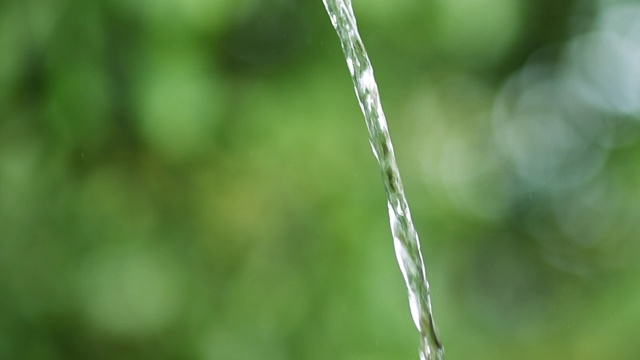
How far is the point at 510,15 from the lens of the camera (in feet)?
6.34

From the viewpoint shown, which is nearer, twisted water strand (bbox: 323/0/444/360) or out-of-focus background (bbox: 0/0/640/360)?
twisted water strand (bbox: 323/0/444/360)

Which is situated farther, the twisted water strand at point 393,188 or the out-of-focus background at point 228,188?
the out-of-focus background at point 228,188

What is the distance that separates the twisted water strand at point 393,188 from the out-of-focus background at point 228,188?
0.46 meters

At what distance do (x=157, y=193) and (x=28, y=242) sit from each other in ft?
0.79

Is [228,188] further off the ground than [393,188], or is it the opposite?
[393,188]

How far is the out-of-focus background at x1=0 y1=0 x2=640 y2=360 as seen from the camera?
1896 mm

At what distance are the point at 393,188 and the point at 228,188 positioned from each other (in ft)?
2.08

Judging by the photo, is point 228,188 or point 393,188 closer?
point 393,188

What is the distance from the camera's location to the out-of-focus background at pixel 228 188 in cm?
190

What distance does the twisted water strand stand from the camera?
1.36m

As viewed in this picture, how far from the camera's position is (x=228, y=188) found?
196cm

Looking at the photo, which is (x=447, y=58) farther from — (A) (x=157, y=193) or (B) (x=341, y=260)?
(A) (x=157, y=193)

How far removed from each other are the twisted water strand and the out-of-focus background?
1.51 feet

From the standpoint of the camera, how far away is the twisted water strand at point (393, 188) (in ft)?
4.46
